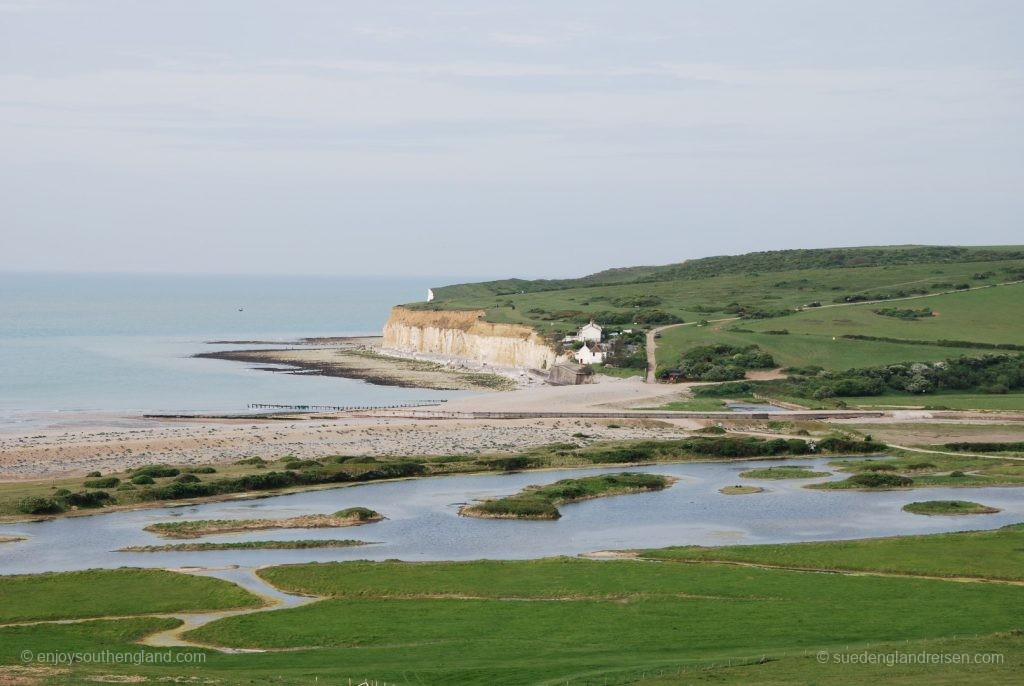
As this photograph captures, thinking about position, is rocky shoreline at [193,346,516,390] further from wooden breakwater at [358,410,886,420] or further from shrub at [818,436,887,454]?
shrub at [818,436,887,454]

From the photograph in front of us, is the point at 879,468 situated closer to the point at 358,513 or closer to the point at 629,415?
the point at 629,415

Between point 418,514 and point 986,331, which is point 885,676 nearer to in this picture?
point 418,514

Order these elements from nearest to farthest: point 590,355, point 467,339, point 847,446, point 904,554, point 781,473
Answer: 1. point 904,554
2. point 781,473
3. point 847,446
4. point 590,355
5. point 467,339

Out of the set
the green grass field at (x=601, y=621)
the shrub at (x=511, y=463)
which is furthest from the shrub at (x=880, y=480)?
the shrub at (x=511, y=463)

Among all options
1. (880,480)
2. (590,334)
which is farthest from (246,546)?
(590,334)

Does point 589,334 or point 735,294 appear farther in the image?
point 735,294

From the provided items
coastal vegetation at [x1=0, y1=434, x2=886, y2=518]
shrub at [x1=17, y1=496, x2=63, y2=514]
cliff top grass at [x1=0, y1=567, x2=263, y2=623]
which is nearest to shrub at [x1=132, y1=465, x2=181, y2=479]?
coastal vegetation at [x1=0, y1=434, x2=886, y2=518]

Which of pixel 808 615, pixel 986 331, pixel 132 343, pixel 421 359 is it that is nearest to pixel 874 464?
pixel 808 615
